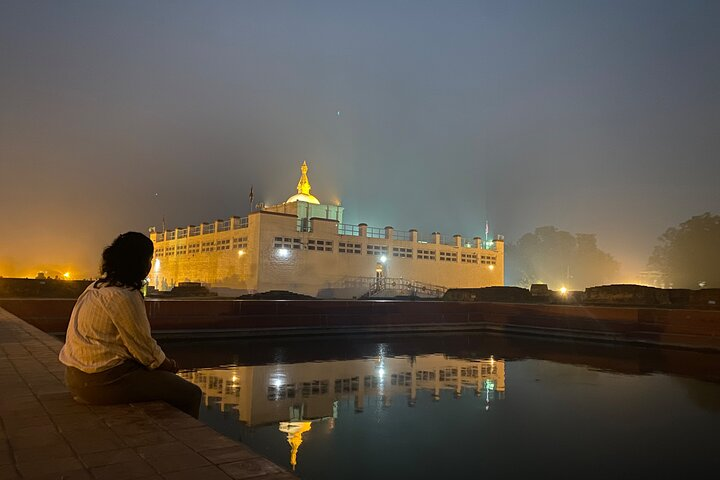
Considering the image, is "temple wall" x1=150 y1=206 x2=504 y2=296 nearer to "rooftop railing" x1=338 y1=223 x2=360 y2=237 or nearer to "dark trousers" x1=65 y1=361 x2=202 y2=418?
"rooftop railing" x1=338 y1=223 x2=360 y2=237

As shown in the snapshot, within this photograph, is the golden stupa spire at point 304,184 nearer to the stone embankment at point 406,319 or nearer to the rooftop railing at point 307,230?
the rooftop railing at point 307,230

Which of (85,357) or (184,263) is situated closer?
(85,357)

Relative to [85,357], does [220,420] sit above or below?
below

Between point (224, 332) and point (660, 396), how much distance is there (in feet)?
41.2

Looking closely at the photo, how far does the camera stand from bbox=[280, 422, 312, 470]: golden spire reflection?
5935 mm

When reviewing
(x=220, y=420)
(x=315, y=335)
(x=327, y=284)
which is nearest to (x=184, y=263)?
(x=327, y=284)

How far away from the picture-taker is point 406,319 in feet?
66.3

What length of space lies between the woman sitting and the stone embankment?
1202cm

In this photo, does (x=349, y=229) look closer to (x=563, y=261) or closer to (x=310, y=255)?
(x=310, y=255)

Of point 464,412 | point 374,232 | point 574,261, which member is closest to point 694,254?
point 574,261

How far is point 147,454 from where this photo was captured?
3275mm

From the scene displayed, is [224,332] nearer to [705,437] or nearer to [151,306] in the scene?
[151,306]

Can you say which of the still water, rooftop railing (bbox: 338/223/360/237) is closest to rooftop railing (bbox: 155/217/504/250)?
rooftop railing (bbox: 338/223/360/237)

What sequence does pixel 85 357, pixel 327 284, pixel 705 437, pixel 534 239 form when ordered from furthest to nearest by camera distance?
1. pixel 534 239
2. pixel 327 284
3. pixel 705 437
4. pixel 85 357
